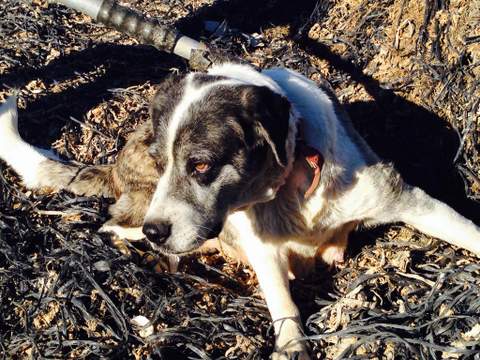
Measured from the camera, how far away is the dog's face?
3279 mm

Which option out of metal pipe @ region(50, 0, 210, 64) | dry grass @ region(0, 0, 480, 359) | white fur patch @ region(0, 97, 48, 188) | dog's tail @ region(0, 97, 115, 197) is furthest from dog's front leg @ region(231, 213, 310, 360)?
metal pipe @ region(50, 0, 210, 64)

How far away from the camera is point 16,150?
457cm

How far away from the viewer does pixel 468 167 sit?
4.23 m

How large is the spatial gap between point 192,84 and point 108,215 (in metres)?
1.25

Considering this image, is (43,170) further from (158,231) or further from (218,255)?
(158,231)

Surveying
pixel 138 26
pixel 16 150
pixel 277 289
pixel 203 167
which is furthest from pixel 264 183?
pixel 138 26

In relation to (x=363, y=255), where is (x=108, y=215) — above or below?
below

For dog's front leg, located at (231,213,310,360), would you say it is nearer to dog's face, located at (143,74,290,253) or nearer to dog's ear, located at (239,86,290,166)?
dog's face, located at (143,74,290,253)

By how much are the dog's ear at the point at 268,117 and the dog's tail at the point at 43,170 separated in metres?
1.48

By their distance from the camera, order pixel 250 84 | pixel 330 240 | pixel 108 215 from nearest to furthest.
→ pixel 250 84 < pixel 330 240 < pixel 108 215

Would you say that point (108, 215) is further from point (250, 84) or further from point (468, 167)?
point (468, 167)

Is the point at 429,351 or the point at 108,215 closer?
the point at 429,351

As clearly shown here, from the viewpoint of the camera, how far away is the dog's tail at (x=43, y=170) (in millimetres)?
4492

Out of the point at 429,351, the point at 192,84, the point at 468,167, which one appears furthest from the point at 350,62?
the point at 429,351
